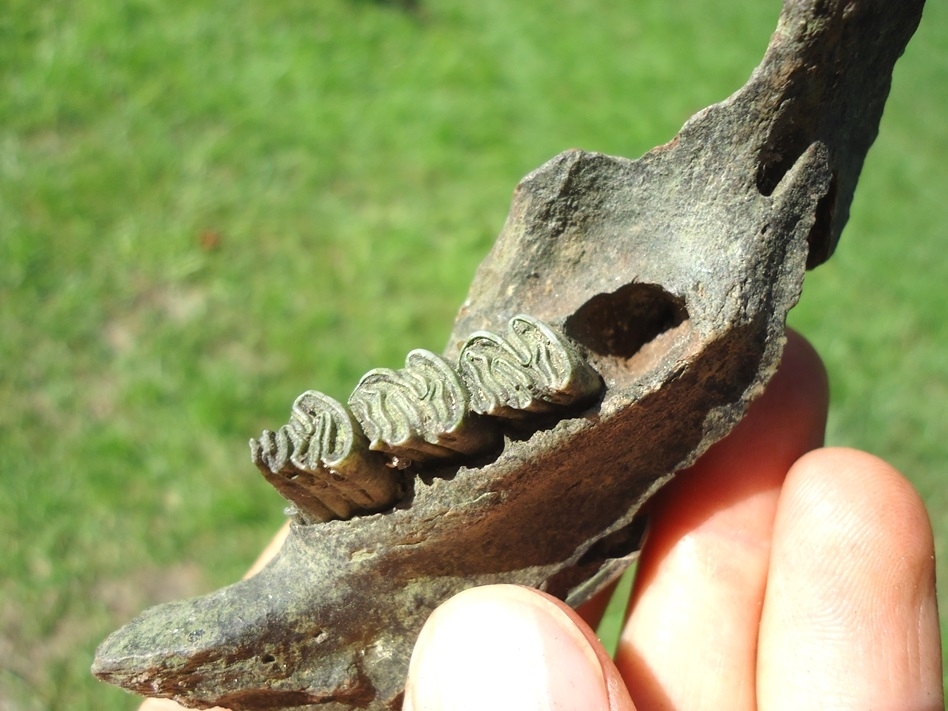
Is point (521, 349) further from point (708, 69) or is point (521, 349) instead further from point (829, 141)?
point (708, 69)

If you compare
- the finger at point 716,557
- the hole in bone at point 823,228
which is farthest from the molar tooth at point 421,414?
the hole in bone at point 823,228

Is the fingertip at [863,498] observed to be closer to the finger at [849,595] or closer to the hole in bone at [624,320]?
the finger at [849,595]

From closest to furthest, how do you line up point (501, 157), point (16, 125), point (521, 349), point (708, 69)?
point (521, 349) < point (16, 125) < point (501, 157) < point (708, 69)

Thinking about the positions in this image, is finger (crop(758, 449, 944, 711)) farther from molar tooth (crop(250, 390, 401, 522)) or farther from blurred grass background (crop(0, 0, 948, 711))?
blurred grass background (crop(0, 0, 948, 711))

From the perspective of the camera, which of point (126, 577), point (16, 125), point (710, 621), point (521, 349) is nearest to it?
point (521, 349)

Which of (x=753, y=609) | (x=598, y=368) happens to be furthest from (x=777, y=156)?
(x=753, y=609)

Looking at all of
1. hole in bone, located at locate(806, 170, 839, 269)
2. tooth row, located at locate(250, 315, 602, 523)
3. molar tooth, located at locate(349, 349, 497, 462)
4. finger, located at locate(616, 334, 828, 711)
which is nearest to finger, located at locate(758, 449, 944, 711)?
finger, located at locate(616, 334, 828, 711)

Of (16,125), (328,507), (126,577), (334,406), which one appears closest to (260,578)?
(328,507)
